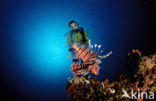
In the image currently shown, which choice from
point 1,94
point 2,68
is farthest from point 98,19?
point 1,94

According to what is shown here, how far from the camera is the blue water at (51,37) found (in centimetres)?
577

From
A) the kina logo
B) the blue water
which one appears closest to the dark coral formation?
the kina logo

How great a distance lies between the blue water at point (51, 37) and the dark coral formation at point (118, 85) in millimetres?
4226

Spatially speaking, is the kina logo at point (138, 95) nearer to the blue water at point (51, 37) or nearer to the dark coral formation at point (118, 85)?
the dark coral formation at point (118, 85)

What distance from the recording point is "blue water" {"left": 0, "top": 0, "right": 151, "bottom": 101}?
577 cm

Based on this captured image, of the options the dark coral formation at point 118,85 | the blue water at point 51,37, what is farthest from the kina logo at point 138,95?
the blue water at point 51,37

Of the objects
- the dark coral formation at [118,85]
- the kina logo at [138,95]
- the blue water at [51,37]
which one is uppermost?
the blue water at [51,37]

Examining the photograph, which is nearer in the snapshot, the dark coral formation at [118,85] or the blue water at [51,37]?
the dark coral formation at [118,85]

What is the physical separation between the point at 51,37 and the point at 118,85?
4729mm

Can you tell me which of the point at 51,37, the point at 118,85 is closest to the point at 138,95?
the point at 118,85

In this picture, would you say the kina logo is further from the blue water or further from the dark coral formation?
the blue water

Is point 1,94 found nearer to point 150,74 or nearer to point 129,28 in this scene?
point 150,74

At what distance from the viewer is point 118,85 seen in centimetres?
243

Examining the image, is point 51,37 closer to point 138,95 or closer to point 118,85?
point 118,85
